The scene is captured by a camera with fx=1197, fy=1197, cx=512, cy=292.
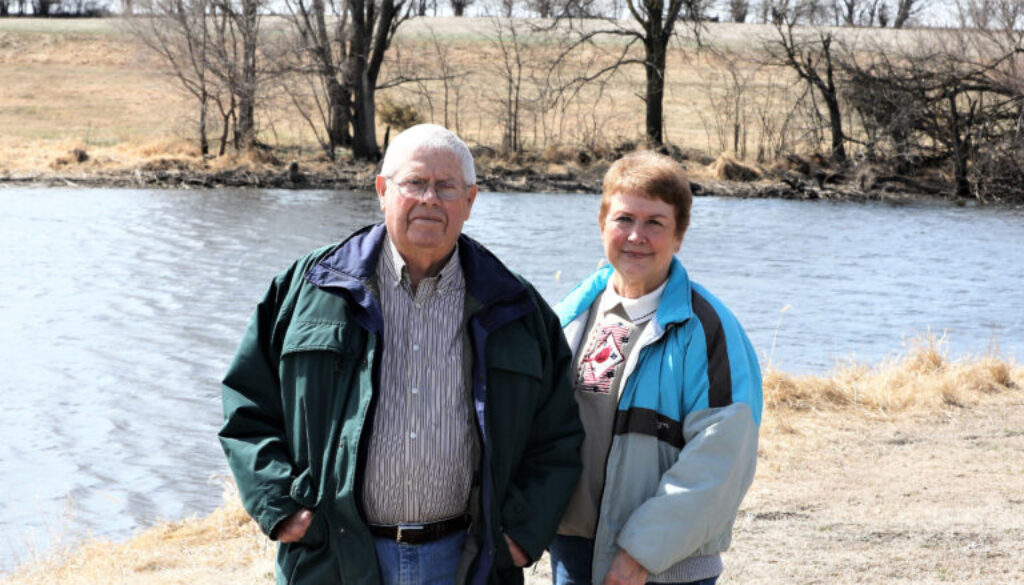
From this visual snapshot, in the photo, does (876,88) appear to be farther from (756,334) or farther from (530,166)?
(756,334)

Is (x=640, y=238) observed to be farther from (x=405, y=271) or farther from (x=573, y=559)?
(x=573, y=559)

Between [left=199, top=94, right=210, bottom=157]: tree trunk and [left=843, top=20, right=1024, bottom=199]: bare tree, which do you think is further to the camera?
[left=199, top=94, right=210, bottom=157]: tree trunk

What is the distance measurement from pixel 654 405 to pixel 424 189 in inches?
32.4

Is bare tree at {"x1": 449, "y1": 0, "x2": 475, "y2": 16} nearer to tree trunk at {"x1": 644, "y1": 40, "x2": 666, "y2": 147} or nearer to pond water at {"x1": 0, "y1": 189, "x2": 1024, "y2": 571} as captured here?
tree trunk at {"x1": 644, "y1": 40, "x2": 666, "y2": 147}

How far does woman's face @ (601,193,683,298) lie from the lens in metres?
3.21

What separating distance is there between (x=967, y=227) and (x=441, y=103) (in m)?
18.8

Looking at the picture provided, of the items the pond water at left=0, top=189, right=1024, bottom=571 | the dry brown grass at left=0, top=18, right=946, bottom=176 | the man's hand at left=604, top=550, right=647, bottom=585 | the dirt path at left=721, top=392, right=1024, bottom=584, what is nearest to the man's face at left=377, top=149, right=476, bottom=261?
the man's hand at left=604, top=550, right=647, bottom=585

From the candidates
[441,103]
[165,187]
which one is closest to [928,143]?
[441,103]

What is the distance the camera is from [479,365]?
10.1 feet

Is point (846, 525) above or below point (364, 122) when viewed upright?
below

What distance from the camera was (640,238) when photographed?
3197mm

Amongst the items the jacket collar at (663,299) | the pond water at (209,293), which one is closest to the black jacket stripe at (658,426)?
the jacket collar at (663,299)

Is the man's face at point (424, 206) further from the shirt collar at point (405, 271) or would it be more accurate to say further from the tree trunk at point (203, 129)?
the tree trunk at point (203, 129)

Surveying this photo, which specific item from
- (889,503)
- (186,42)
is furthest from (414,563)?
(186,42)
